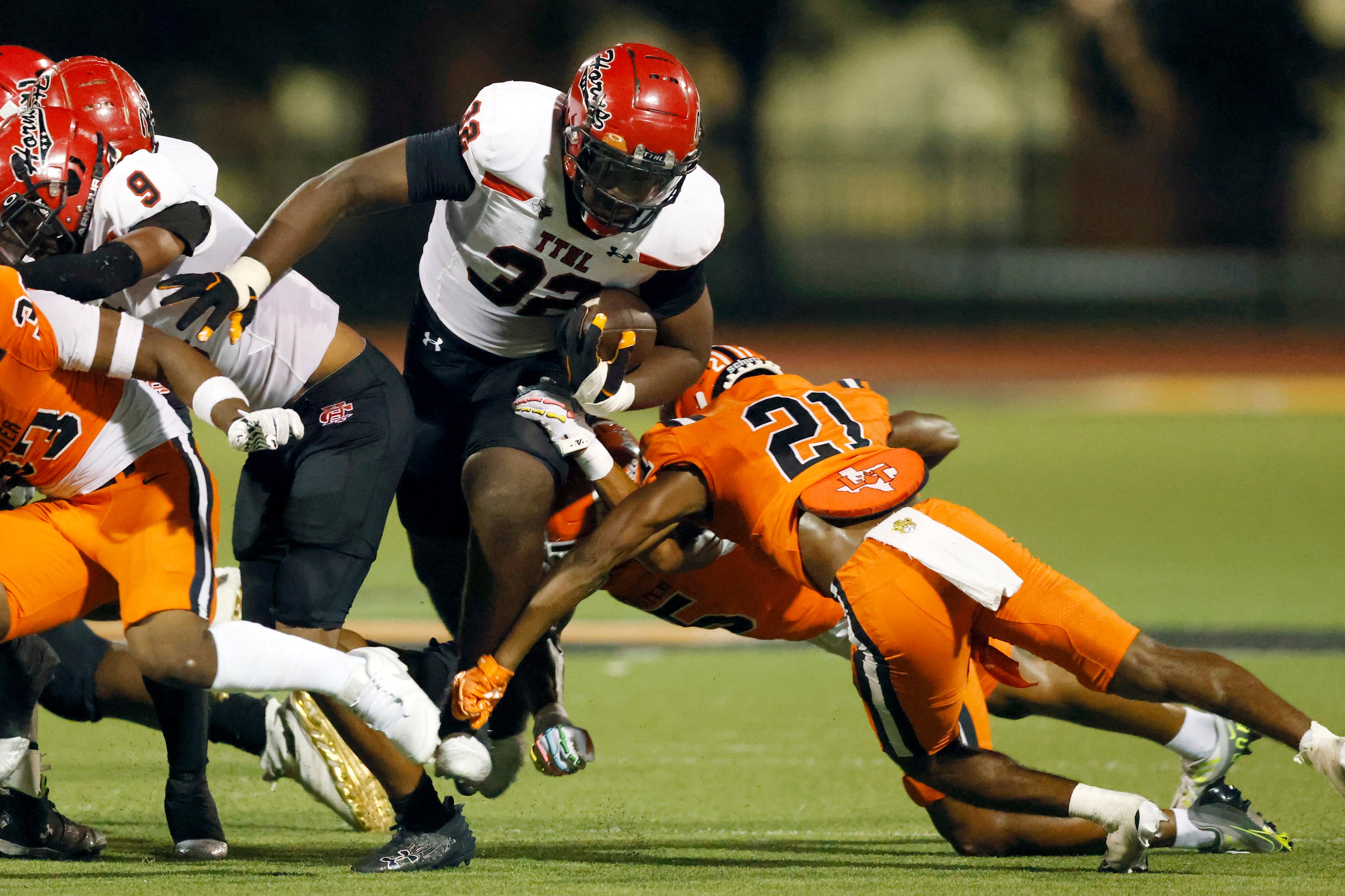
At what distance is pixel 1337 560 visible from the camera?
33.3ft

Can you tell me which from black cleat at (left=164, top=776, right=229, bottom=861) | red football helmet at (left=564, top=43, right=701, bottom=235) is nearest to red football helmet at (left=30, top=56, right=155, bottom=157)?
red football helmet at (left=564, top=43, right=701, bottom=235)

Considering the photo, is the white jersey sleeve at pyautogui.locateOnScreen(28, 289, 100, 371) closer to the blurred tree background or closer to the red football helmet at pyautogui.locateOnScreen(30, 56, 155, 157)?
the red football helmet at pyautogui.locateOnScreen(30, 56, 155, 157)

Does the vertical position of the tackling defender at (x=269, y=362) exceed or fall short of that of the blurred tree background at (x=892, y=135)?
it exceeds it

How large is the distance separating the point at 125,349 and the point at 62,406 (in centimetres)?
22

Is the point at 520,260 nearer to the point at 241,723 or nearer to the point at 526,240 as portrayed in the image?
the point at 526,240

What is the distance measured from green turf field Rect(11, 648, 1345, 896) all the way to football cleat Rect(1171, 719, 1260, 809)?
26 cm

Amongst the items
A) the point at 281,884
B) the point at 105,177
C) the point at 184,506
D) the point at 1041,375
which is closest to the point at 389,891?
the point at 281,884

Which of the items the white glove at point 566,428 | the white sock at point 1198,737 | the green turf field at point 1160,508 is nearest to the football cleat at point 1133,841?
the white sock at point 1198,737

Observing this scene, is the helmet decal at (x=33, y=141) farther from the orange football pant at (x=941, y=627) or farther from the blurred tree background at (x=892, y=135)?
the blurred tree background at (x=892, y=135)

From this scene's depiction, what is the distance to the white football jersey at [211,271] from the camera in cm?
434

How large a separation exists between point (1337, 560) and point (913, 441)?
5851 millimetres

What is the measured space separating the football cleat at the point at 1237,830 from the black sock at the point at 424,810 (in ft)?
5.94

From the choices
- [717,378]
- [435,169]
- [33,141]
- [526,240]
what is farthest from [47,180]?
[717,378]

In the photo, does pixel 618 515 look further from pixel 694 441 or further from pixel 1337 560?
pixel 1337 560
